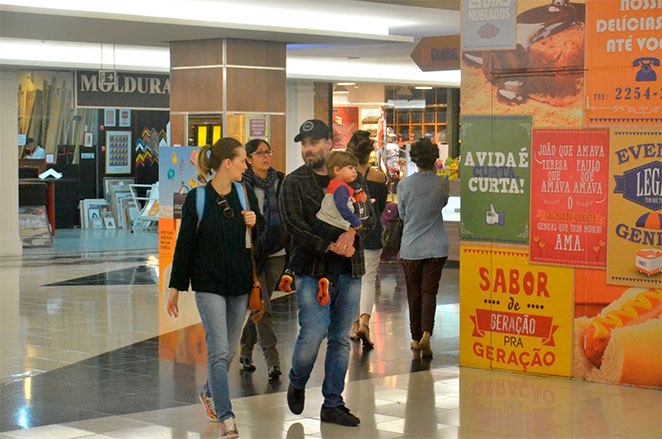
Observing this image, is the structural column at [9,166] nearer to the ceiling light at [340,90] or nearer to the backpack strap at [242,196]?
the ceiling light at [340,90]

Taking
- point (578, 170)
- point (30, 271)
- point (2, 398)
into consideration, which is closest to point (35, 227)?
point (30, 271)

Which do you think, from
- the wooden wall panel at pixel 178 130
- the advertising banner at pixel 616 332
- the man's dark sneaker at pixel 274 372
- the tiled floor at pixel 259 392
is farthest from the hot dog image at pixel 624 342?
the wooden wall panel at pixel 178 130

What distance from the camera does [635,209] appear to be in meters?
7.05

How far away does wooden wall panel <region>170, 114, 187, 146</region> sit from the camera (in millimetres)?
13359

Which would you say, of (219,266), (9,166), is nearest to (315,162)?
(219,266)

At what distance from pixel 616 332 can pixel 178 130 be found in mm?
7583

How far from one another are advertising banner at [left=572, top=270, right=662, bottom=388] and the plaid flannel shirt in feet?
6.19

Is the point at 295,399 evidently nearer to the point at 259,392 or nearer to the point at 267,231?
the point at 259,392

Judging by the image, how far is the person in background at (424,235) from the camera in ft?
27.6

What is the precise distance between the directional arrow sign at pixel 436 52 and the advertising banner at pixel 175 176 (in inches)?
143

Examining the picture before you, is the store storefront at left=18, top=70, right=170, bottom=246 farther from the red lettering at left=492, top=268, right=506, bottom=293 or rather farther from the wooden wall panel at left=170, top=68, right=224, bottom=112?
the red lettering at left=492, top=268, right=506, bottom=293

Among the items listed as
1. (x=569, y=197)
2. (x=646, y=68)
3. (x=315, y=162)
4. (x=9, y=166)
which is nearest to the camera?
(x=315, y=162)

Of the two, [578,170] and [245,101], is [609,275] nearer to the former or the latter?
[578,170]

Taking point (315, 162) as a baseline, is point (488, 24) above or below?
above
